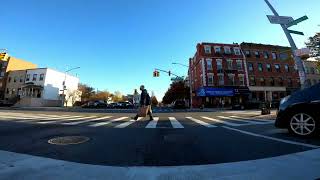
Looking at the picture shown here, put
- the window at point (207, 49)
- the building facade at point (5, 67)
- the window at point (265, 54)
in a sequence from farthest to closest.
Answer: the building facade at point (5, 67), the window at point (265, 54), the window at point (207, 49)

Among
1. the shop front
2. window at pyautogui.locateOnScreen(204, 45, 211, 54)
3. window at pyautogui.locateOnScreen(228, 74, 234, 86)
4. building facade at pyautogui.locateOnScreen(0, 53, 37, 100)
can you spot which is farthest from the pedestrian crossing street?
building facade at pyautogui.locateOnScreen(0, 53, 37, 100)

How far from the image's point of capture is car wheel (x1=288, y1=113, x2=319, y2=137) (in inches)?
209

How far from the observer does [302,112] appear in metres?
5.43

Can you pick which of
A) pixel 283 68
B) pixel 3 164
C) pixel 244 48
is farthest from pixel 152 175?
pixel 283 68

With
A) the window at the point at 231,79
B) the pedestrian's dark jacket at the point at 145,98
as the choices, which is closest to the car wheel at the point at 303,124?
the pedestrian's dark jacket at the point at 145,98

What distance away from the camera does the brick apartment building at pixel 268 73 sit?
4481 cm

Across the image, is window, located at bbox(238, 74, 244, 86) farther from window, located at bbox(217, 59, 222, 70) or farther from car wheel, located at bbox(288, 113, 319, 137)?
car wheel, located at bbox(288, 113, 319, 137)

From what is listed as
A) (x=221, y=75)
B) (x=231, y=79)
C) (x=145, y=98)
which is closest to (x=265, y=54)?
(x=231, y=79)

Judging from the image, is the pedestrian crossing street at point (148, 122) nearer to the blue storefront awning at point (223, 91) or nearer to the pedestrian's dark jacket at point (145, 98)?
the pedestrian's dark jacket at point (145, 98)

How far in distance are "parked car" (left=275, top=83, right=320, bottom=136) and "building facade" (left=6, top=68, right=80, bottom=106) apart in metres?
50.7

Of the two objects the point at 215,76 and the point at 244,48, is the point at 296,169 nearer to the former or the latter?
the point at 215,76

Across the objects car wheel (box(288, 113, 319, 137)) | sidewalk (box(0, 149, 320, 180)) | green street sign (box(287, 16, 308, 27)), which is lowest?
sidewalk (box(0, 149, 320, 180))

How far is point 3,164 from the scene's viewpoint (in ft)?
11.2

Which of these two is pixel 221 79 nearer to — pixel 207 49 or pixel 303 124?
pixel 207 49
